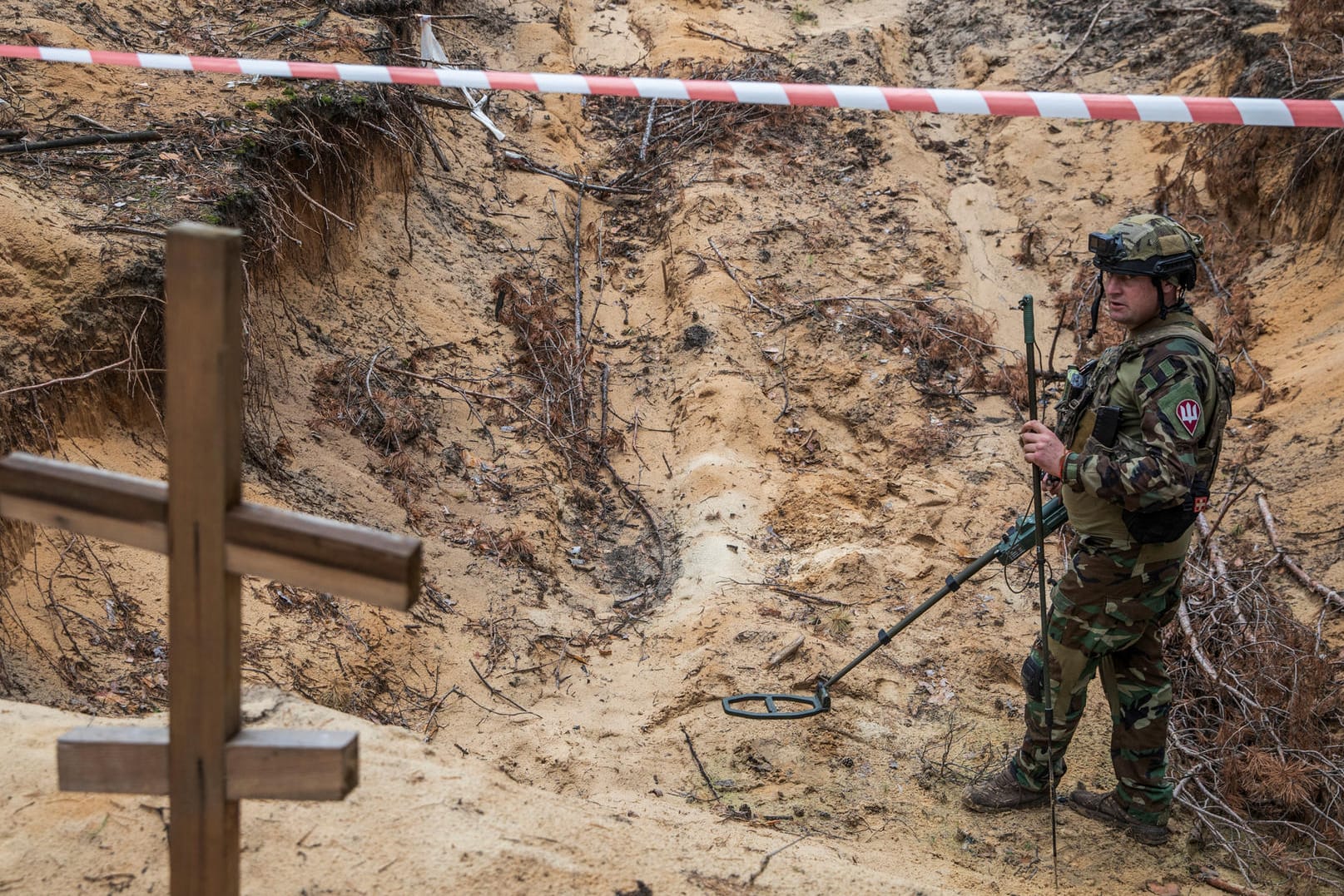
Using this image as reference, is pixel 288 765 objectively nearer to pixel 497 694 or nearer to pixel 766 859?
pixel 766 859

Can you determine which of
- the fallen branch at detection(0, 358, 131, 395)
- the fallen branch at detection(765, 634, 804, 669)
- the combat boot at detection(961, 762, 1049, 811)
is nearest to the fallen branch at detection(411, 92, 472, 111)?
the fallen branch at detection(0, 358, 131, 395)

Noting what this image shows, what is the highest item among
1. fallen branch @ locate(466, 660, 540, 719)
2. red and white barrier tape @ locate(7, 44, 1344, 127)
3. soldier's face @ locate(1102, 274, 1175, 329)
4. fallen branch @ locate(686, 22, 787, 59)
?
fallen branch @ locate(686, 22, 787, 59)

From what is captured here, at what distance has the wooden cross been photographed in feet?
5.53

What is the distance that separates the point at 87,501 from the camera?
5.95ft

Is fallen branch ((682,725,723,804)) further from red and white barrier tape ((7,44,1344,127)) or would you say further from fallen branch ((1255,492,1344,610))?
fallen branch ((1255,492,1344,610))

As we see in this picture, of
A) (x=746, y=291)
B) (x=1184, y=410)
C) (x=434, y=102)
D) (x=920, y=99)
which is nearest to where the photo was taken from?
(x=1184, y=410)

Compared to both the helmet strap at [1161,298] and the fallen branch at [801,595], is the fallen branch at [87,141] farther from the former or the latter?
the helmet strap at [1161,298]

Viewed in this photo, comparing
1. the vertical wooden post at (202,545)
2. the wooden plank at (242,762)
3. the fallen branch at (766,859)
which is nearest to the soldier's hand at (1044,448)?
the fallen branch at (766,859)

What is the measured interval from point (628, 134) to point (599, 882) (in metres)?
7.76

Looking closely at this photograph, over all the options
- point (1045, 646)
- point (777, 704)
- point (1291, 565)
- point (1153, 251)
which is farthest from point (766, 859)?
point (1291, 565)

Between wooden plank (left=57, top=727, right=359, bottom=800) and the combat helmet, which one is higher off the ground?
the combat helmet

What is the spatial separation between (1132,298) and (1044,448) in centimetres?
56

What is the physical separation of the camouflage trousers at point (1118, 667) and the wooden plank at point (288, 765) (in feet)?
8.43

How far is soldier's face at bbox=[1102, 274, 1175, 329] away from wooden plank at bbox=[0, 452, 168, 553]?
2.86 meters
